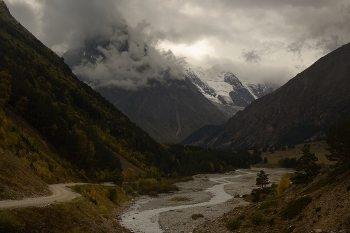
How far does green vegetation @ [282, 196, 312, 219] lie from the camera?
37300 mm

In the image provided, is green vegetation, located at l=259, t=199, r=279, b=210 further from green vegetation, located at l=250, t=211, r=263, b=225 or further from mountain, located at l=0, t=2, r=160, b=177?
mountain, located at l=0, t=2, r=160, b=177

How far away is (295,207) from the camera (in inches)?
1508

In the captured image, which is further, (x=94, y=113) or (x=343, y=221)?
(x=94, y=113)

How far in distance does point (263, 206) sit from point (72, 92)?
153 meters

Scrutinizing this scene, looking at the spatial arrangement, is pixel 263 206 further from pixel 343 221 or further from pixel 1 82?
pixel 1 82

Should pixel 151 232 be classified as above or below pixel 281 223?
below

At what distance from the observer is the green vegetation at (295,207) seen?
122ft

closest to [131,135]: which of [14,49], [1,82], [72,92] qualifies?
[72,92]

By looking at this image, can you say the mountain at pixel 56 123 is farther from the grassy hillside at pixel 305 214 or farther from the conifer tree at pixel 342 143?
the conifer tree at pixel 342 143

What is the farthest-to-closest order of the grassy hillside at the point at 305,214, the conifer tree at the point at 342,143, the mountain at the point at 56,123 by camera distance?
the mountain at the point at 56,123, the conifer tree at the point at 342,143, the grassy hillside at the point at 305,214

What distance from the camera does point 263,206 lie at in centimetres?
4419

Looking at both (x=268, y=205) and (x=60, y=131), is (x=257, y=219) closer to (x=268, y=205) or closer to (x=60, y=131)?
(x=268, y=205)

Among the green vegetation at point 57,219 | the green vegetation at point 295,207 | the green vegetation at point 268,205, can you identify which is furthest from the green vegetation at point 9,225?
the green vegetation at point 268,205

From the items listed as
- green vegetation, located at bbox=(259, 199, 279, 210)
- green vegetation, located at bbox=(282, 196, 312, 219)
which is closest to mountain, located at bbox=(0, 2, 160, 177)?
green vegetation, located at bbox=(259, 199, 279, 210)
